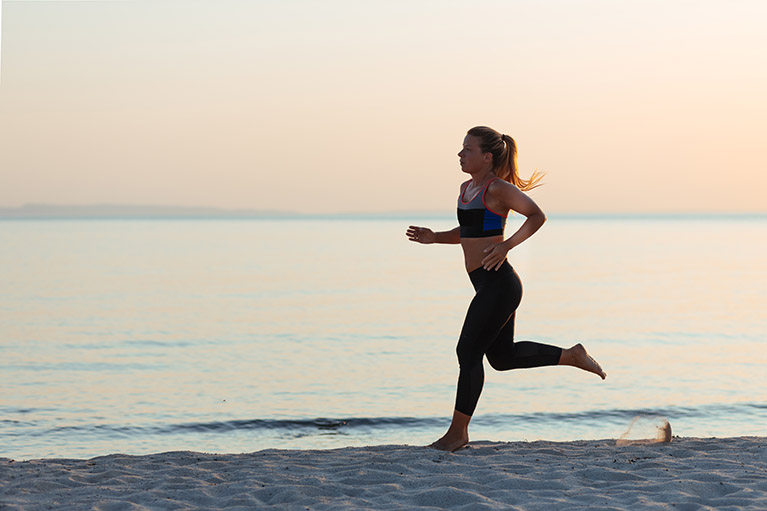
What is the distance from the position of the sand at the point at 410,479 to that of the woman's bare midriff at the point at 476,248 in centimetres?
134

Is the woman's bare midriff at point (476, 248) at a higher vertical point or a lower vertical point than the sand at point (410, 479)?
higher

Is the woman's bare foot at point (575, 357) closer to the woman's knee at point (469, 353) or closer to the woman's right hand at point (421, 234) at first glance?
the woman's knee at point (469, 353)

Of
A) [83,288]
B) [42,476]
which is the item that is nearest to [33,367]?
[42,476]

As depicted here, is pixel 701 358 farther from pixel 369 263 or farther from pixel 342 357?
pixel 369 263

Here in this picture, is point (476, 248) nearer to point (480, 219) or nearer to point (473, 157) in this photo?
point (480, 219)

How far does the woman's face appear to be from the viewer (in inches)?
245

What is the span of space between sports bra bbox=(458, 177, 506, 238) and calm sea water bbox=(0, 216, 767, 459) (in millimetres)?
2946

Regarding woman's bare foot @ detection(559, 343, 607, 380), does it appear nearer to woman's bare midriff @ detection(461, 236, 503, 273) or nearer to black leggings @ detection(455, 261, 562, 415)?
black leggings @ detection(455, 261, 562, 415)

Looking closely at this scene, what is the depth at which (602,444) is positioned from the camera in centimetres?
684

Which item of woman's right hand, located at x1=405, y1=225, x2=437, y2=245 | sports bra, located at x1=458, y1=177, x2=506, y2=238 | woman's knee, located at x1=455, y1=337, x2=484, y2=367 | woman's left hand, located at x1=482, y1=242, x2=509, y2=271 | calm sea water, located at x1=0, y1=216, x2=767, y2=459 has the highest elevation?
sports bra, located at x1=458, y1=177, x2=506, y2=238

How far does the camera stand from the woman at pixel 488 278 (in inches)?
240

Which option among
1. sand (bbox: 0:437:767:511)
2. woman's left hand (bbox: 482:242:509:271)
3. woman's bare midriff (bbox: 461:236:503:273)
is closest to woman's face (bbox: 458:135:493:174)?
woman's bare midriff (bbox: 461:236:503:273)

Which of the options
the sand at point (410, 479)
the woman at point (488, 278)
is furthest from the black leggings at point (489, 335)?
the sand at point (410, 479)

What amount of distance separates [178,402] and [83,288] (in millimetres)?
14763
